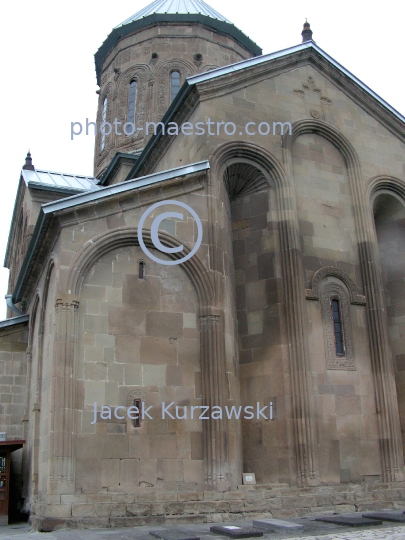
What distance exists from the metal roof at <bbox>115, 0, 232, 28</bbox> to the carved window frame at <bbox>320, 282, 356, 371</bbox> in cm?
1561

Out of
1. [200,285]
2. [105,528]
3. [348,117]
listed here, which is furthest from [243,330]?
[348,117]

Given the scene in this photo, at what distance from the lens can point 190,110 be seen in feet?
46.2

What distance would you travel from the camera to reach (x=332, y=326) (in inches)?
513

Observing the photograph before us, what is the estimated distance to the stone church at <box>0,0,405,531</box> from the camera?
10.4 metres

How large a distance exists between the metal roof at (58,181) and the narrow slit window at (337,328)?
32.4 feet

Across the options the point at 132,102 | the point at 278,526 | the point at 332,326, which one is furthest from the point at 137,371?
the point at 132,102

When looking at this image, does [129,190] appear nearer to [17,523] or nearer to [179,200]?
[179,200]

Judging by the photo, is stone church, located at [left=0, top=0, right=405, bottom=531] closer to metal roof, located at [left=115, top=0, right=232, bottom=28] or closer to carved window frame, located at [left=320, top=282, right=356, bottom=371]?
carved window frame, located at [left=320, top=282, right=356, bottom=371]

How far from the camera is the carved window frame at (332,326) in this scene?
12.7 m

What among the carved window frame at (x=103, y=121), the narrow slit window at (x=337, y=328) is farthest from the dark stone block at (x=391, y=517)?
the carved window frame at (x=103, y=121)

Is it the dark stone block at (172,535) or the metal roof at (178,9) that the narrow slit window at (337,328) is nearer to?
the dark stone block at (172,535)

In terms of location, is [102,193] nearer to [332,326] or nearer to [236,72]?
Answer: [236,72]

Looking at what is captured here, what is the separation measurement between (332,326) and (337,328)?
0.68ft

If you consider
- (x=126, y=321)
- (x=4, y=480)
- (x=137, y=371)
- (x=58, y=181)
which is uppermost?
(x=58, y=181)
